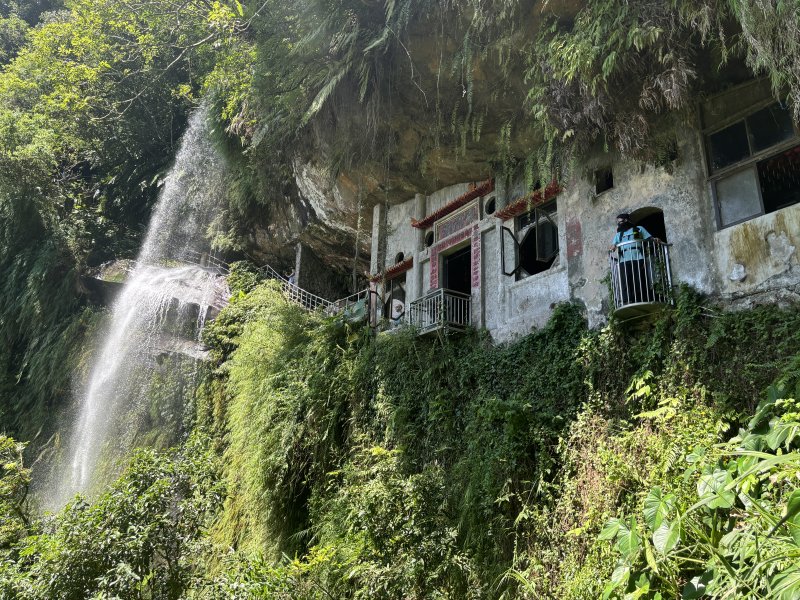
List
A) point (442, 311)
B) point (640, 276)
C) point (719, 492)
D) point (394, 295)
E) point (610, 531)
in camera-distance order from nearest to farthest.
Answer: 1. point (719, 492)
2. point (610, 531)
3. point (640, 276)
4. point (442, 311)
5. point (394, 295)

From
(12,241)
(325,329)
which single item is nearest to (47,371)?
(12,241)

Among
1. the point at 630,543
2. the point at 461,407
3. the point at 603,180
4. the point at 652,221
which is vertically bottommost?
the point at 630,543

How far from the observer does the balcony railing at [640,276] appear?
810 centimetres

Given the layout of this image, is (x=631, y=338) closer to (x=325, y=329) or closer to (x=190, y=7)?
(x=325, y=329)

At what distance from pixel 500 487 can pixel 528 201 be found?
4796 millimetres

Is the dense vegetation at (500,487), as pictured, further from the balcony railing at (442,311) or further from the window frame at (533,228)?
the window frame at (533,228)

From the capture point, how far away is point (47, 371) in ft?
61.3

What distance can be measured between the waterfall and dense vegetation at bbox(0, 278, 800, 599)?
508cm

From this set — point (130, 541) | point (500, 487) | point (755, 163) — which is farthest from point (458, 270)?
point (130, 541)

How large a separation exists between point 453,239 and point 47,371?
529 inches

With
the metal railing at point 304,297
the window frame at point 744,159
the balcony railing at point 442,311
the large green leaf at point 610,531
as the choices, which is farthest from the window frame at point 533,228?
the metal railing at point 304,297

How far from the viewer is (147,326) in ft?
59.9

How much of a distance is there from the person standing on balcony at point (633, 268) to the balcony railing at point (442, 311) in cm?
367

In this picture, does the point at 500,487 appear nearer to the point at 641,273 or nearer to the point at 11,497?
the point at 641,273
